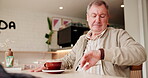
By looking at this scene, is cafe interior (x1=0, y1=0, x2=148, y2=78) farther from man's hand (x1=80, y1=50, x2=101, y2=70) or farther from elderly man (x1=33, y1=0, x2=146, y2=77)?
man's hand (x1=80, y1=50, x2=101, y2=70)

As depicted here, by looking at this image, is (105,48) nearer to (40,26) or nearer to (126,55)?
(126,55)

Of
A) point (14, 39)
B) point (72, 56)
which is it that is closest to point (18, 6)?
point (14, 39)

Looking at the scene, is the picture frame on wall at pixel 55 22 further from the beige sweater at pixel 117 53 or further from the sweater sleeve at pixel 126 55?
the sweater sleeve at pixel 126 55

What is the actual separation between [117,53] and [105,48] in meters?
0.32

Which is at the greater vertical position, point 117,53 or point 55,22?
point 55,22

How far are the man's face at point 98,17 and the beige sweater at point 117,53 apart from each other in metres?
0.06

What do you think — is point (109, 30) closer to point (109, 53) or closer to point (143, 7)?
point (109, 53)

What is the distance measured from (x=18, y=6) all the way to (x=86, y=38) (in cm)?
362

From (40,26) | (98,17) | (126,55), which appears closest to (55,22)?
(40,26)

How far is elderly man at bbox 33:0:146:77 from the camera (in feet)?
2.26

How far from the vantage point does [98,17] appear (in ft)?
3.57

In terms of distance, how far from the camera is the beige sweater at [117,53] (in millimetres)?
695

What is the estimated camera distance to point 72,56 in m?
1.24

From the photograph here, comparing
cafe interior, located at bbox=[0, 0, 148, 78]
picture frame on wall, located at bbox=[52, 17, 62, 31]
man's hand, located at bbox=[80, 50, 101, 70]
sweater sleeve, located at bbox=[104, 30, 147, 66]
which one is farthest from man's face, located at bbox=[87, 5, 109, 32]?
picture frame on wall, located at bbox=[52, 17, 62, 31]
